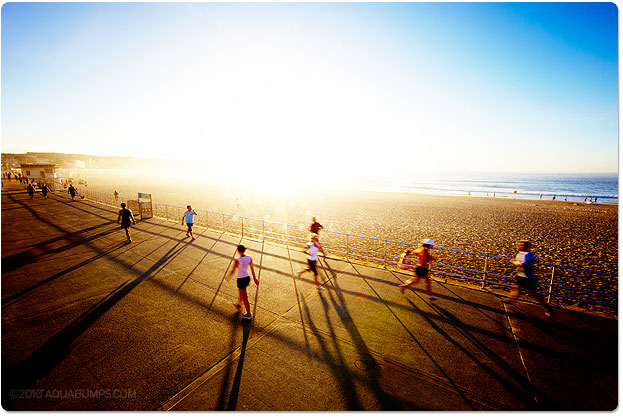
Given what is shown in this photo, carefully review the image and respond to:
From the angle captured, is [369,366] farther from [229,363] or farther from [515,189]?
[515,189]

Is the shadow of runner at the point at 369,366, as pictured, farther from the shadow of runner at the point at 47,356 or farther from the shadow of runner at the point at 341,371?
the shadow of runner at the point at 47,356

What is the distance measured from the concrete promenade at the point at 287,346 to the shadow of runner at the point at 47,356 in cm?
2

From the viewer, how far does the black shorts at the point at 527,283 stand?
594 cm

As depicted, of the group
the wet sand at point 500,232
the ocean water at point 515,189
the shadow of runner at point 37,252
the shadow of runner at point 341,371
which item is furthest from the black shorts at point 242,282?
the ocean water at point 515,189

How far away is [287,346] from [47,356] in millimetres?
4361

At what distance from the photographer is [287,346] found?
4.88m

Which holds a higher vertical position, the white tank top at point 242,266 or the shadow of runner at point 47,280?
the white tank top at point 242,266

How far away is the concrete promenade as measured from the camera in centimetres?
377

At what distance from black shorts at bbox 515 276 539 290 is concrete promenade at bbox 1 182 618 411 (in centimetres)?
62

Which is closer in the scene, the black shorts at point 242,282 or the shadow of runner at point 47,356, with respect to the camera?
the shadow of runner at point 47,356

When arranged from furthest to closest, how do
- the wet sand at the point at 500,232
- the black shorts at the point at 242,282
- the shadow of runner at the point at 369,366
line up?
the wet sand at the point at 500,232, the black shorts at the point at 242,282, the shadow of runner at the point at 369,366

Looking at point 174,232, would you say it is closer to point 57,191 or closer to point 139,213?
point 139,213

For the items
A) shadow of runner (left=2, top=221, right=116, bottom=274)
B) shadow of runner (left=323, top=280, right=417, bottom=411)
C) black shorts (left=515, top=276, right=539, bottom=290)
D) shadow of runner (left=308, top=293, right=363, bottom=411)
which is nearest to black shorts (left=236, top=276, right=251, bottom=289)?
shadow of runner (left=308, top=293, right=363, bottom=411)

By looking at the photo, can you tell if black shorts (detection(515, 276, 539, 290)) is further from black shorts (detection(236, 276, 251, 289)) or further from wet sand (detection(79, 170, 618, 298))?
black shorts (detection(236, 276, 251, 289))
